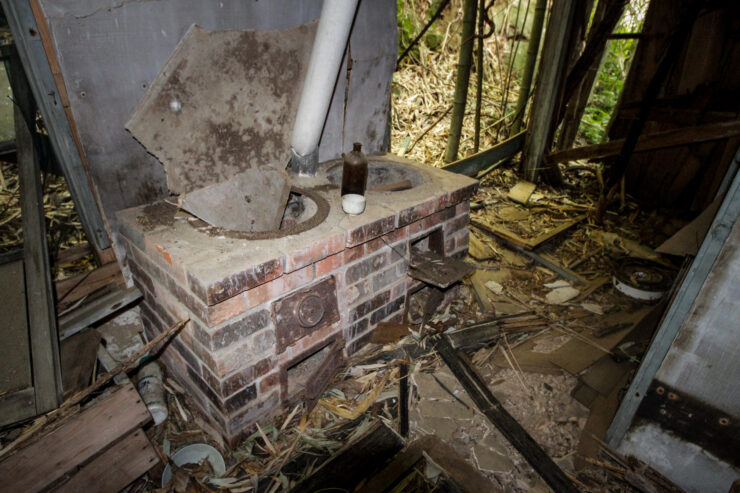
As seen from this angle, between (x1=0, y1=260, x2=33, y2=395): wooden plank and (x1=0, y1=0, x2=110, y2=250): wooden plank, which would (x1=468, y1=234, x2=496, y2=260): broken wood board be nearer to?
(x1=0, y1=0, x2=110, y2=250): wooden plank

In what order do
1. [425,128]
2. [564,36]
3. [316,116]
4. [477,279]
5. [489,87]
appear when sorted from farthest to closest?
[489,87], [425,128], [564,36], [477,279], [316,116]

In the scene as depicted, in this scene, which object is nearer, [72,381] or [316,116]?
[72,381]

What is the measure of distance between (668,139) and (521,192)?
178cm

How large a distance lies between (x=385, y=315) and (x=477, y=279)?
1.48m

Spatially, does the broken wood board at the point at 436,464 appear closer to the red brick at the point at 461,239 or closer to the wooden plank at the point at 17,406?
the red brick at the point at 461,239

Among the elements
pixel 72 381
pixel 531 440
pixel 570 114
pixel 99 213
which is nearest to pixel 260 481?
pixel 72 381

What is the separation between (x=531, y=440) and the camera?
2299 millimetres

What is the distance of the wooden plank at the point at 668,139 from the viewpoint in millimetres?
4332

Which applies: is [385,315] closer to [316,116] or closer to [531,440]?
[531,440]

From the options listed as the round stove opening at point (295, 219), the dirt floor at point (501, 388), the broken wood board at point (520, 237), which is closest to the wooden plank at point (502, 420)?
the dirt floor at point (501, 388)

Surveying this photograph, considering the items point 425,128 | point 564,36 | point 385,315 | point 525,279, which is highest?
point 564,36

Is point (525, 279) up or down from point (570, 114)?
down

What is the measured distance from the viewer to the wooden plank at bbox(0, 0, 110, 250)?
1.75 m

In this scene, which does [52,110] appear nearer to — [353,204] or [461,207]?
[353,204]
